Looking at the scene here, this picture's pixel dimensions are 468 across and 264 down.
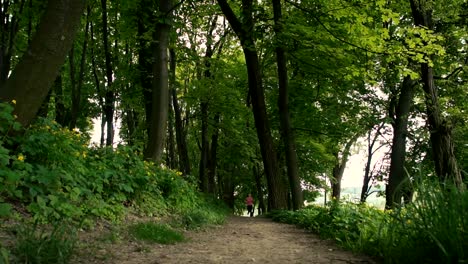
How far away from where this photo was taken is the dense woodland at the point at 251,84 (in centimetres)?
552

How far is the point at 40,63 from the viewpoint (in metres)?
5.44

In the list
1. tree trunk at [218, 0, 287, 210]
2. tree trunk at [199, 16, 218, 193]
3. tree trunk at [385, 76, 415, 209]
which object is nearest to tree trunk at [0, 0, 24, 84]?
tree trunk at [218, 0, 287, 210]

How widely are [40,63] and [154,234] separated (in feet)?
9.12

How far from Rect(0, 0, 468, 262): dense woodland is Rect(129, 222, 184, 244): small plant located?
1081mm

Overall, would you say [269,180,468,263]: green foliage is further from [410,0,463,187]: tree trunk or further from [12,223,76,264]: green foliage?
[12,223,76,264]: green foliage

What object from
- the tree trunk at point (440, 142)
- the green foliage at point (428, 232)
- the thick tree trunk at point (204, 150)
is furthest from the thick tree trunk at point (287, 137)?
the green foliage at point (428, 232)

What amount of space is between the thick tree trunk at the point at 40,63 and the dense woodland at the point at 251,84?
0.01 m

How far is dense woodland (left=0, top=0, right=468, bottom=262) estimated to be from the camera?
552 cm

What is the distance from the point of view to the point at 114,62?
61.6ft

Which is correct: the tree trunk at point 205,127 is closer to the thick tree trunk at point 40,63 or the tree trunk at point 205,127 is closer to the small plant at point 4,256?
the thick tree trunk at point 40,63

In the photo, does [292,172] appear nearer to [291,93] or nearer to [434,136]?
[291,93]

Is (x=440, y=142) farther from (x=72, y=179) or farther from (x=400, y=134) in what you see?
(x=400, y=134)

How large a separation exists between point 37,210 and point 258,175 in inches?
1018

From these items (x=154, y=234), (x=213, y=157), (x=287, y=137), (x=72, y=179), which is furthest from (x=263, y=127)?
(x=213, y=157)
